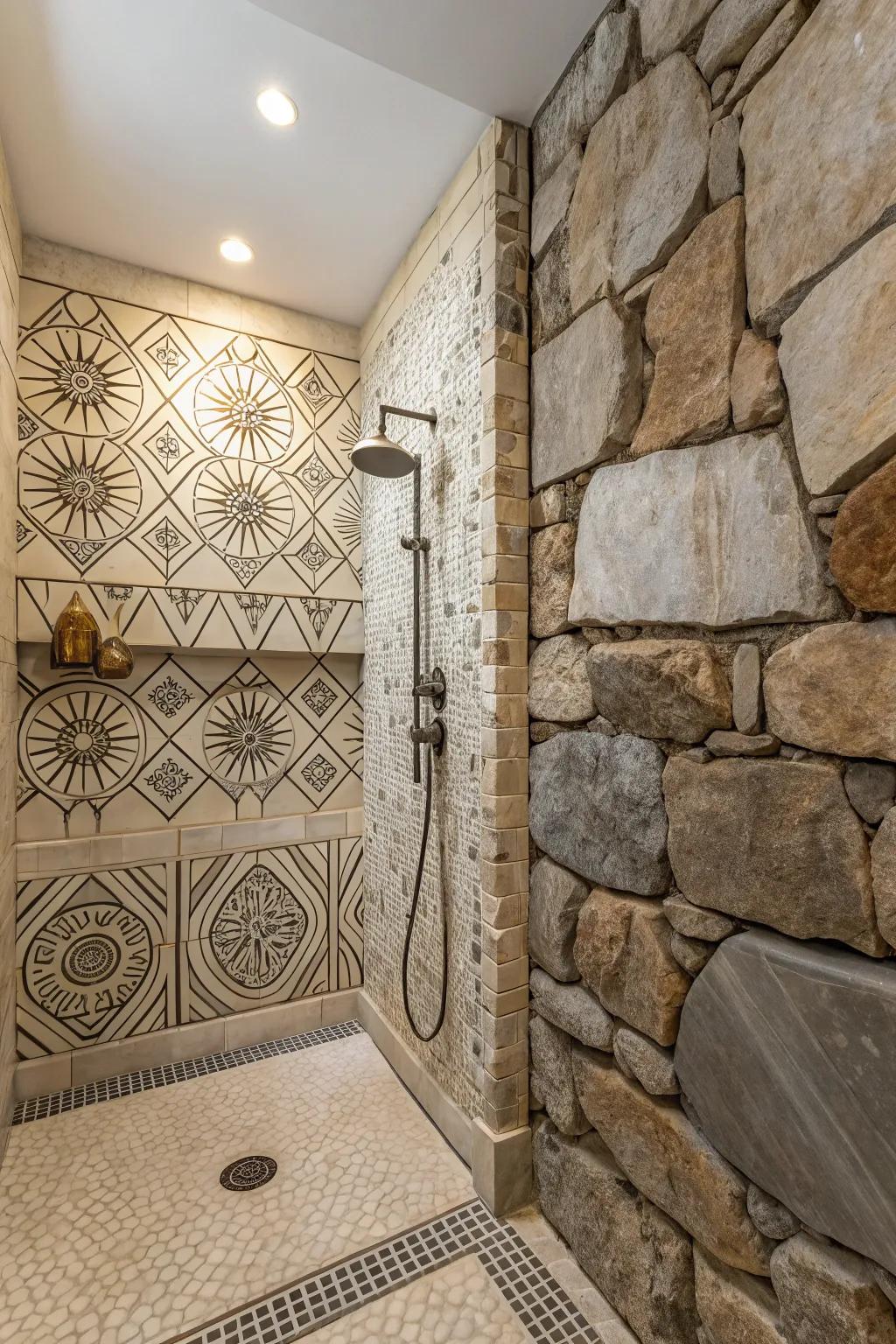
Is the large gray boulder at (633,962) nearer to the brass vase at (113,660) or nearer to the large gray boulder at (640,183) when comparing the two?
the large gray boulder at (640,183)

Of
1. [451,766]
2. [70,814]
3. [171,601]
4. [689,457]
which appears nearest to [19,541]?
[171,601]

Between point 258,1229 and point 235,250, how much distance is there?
2.68 m

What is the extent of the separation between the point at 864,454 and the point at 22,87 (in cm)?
198

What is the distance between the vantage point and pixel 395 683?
2119 mm

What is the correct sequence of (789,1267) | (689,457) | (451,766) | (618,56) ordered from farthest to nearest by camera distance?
(451,766)
(618,56)
(689,457)
(789,1267)

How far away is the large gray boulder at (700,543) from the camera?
2.92 ft

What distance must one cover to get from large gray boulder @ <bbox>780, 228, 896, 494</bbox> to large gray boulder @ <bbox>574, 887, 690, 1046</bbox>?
2.46 feet

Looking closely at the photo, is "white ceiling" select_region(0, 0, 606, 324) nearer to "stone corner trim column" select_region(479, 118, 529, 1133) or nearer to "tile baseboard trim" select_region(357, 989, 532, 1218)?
"stone corner trim column" select_region(479, 118, 529, 1133)

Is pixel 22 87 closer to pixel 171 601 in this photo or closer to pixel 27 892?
pixel 171 601

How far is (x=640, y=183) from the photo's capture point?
117 cm

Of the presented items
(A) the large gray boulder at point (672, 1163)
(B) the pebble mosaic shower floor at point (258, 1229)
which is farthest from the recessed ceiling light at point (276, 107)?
(B) the pebble mosaic shower floor at point (258, 1229)

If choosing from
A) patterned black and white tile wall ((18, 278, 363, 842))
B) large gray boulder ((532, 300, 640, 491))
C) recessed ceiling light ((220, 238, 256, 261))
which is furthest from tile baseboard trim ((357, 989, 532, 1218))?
recessed ceiling light ((220, 238, 256, 261))

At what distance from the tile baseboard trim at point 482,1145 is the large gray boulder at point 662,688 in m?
1.03

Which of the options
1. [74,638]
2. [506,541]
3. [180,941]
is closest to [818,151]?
[506,541]
